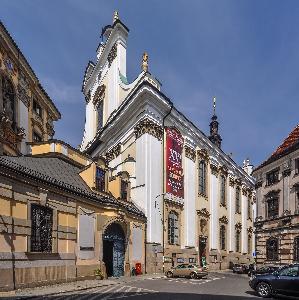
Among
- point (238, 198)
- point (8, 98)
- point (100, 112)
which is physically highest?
point (100, 112)

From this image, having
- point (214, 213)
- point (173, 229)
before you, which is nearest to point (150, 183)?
point (173, 229)

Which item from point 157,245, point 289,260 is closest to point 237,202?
point 289,260

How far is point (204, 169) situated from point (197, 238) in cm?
840

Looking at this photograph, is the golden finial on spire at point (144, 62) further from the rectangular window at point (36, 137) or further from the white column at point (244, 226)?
the white column at point (244, 226)

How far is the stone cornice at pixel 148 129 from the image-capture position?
34656mm

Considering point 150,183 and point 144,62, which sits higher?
point 144,62

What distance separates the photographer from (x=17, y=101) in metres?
29.7

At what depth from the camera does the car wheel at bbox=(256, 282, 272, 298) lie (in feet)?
59.5

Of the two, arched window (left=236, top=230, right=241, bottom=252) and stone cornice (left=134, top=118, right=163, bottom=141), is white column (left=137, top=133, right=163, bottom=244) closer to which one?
stone cornice (left=134, top=118, right=163, bottom=141)

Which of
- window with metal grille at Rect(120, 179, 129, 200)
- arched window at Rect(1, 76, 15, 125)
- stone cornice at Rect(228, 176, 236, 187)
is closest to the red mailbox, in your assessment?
window with metal grille at Rect(120, 179, 129, 200)

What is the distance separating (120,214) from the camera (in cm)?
2820

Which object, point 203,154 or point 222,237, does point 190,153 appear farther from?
point 222,237

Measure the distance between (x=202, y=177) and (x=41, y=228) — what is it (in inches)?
1044

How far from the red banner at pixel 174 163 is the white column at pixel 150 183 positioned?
1.38 m
